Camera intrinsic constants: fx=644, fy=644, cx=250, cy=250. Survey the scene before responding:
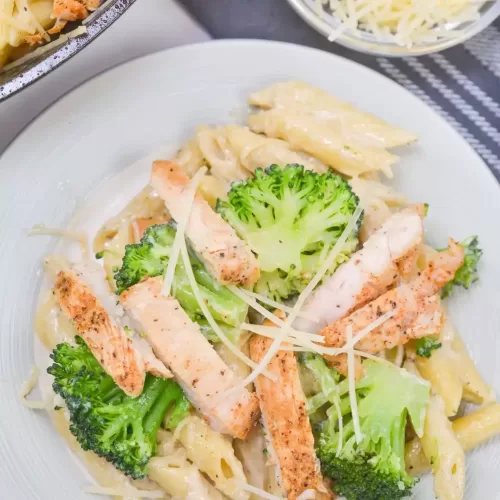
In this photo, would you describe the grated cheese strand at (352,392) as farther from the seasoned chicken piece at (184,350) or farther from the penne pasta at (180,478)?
the penne pasta at (180,478)

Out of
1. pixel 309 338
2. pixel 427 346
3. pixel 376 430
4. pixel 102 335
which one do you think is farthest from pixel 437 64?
pixel 102 335

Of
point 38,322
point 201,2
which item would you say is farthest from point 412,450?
point 201,2

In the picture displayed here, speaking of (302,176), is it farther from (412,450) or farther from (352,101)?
(412,450)

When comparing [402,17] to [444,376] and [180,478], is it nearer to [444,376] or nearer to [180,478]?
[444,376]

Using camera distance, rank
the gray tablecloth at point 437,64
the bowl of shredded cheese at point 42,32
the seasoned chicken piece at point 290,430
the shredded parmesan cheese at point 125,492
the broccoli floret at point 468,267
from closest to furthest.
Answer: the bowl of shredded cheese at point 42,32
the seasoned chicken piece at point 290,430
the shredded parmesan cheese at point 125,492
the broccoli floret at point 468,267
the gray tablecloth at point 437,64

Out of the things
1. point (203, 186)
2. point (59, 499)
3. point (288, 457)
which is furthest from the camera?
point (203, 186)

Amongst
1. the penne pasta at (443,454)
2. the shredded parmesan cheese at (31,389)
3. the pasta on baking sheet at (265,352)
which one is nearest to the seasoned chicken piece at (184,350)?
the pasta on baking sheet at (265,352)
